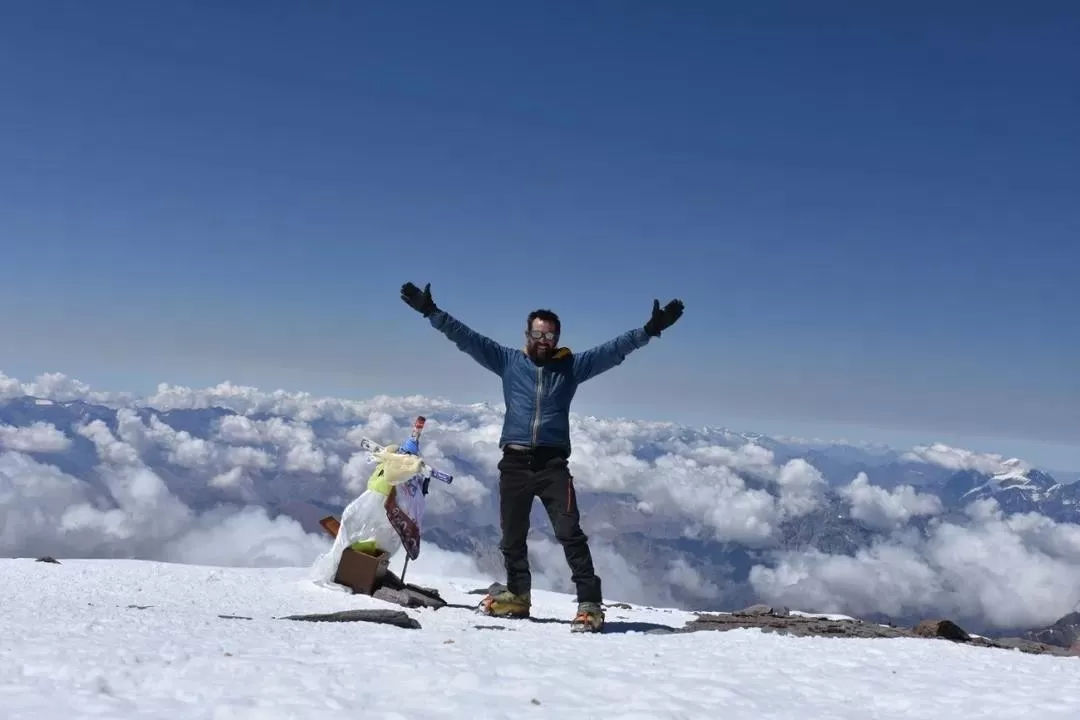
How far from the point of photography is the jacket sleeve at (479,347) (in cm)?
962

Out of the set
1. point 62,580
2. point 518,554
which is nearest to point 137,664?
point 518,554

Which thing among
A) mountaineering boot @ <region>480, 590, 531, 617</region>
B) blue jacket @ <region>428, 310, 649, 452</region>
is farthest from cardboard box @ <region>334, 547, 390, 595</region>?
blue jacket @ <region>428, 310, 649, 452</region>

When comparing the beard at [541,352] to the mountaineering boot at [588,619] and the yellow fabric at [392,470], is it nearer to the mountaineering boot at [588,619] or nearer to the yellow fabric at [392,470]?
the mountaineering boot at [588,619]

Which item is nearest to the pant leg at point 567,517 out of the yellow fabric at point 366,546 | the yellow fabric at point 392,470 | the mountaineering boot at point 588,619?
the mountaineering boot at point 588,619

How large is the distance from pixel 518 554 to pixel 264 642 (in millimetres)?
4320

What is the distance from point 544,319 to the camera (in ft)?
31.2

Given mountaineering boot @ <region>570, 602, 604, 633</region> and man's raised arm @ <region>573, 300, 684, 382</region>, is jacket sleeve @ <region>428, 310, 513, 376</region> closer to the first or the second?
man's raised arm @ <region>573, 300, 684, 382</region>

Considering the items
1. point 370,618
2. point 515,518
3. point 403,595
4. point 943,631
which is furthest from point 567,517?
point 943,631

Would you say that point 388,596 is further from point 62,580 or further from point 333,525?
point 62,580

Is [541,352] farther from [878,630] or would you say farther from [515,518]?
[878,630]

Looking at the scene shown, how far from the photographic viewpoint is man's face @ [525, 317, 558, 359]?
940cm

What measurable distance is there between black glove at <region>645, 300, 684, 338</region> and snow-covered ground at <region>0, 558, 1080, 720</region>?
12.2 ft

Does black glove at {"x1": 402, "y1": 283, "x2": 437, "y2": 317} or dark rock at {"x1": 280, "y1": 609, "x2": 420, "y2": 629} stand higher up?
black glove at {"x1": 402, "y1": 283, "x2": 437, "y2": 317}

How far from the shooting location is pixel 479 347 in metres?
9.69
